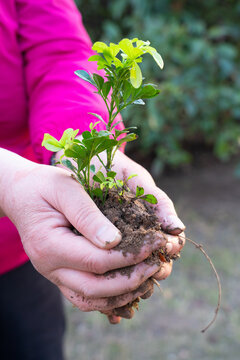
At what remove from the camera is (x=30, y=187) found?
1.09 metres

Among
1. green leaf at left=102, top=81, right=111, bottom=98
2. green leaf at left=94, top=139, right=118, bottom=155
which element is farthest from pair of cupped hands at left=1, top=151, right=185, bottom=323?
green leaf at left=102, top=81, right=111, bottom=98

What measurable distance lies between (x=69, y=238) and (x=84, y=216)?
2.7 inches

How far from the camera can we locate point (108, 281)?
1.03 metres

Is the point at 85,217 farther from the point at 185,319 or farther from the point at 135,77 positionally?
the point at 185,319

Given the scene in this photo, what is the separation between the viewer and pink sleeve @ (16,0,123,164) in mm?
1385

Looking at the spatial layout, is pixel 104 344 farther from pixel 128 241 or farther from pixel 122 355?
pixel 128 241

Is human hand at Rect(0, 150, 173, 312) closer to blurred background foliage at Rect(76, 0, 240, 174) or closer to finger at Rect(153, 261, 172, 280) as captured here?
finger at Rect(153, 261, 172, 280)

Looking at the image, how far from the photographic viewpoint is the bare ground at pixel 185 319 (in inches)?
103

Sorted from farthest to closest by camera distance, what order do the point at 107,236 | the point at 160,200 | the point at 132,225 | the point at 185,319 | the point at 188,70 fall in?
the point at 188,70
the point at 185,319
the point at 160,200
the point at 132,225
the point at 107,236

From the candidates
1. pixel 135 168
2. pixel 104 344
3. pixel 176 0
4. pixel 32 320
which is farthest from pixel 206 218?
pixel 135 168

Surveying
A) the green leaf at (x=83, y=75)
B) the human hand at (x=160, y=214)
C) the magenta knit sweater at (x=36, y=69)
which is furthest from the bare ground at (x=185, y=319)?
the green leaf at (x=83, y=75)

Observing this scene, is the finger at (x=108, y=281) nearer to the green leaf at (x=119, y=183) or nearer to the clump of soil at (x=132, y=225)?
the clump of soil at (x=132, y=225)

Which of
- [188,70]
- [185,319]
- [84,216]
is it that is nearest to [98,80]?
[84,216]

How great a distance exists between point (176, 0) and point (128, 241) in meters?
3.34
